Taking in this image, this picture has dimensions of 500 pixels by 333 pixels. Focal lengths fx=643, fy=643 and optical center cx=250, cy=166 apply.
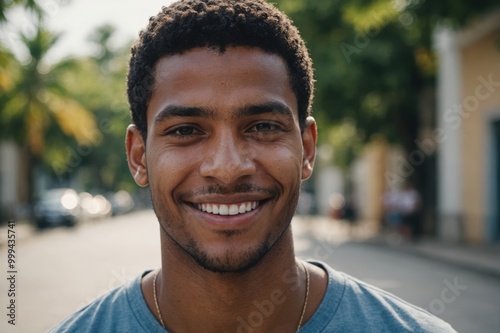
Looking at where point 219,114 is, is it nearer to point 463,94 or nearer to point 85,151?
point 463,94

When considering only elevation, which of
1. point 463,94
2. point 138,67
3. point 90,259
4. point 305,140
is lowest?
point 90,259

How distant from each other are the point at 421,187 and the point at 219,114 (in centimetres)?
2026

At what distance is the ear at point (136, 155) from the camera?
2398mm

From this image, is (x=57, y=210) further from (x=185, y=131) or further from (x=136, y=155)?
(x=185, y=131)

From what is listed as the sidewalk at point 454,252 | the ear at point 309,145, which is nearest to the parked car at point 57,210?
the sidewalk at point 454,252

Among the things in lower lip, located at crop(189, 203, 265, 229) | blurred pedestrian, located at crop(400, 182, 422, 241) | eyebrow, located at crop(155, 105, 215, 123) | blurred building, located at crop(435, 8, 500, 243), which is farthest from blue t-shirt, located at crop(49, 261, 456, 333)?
blurred pedestrian, located at crop(400, 182, 422, 241)

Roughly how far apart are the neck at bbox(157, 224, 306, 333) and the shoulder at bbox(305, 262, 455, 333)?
5.1 inches

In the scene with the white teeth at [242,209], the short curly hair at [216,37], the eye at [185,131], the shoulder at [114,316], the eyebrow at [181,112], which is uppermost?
the short curly hair at [216,37]

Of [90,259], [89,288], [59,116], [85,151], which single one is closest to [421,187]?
[90,259]

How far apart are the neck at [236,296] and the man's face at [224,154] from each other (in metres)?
0.14

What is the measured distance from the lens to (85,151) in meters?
49.6

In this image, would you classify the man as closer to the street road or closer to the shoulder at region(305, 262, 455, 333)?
the shoulder at region(305, 262, 455, 333)

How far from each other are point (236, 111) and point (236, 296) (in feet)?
2.08

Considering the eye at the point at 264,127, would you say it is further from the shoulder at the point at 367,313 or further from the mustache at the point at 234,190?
the shoulder at the point at 367,313
